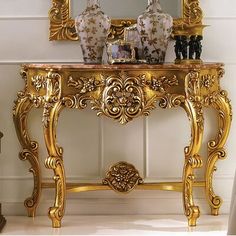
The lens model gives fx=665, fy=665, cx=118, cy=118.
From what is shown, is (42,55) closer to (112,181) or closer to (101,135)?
(101,135)

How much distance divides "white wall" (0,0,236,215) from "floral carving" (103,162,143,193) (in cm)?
12

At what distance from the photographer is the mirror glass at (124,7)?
3.54 metres

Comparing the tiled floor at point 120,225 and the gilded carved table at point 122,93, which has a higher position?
the gilded carved table at point 122,93

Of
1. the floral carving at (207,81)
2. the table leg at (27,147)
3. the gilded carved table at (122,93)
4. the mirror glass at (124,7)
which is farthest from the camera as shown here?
the mirror glass at (124,7)

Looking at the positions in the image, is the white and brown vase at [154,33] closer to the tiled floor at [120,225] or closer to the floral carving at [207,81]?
the floral carving at [207,81]

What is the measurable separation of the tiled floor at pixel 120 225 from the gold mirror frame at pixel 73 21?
3.17 feet

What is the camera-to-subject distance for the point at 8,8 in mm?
3566

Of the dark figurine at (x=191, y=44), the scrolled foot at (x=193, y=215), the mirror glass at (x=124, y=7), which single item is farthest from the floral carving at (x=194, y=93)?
the mirror glass at (x=124, y=7)

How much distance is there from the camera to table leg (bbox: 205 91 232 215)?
3451 millimetres

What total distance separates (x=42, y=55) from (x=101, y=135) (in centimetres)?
54

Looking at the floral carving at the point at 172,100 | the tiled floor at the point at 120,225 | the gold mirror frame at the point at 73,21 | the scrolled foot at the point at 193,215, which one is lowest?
the tiled floor at the point at 120,225

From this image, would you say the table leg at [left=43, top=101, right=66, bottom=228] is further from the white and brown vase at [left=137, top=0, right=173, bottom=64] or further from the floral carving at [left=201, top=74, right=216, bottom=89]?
the floral carving at [left=201, top=74, right=216, bottom=89]

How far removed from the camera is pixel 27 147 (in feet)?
11.5

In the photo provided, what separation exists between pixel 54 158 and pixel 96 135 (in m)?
0.42
